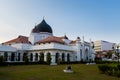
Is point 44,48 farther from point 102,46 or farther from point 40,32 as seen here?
point 102,46

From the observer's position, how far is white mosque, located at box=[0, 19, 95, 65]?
49156 millimetres

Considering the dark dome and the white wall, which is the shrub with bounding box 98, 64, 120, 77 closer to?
the dark dome

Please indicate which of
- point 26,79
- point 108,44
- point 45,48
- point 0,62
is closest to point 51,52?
point 45,48

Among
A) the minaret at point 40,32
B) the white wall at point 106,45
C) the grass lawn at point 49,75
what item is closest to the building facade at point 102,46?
the white wall at point 106,45

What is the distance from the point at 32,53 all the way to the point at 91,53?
2154 cm

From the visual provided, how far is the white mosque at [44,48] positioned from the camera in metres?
49.2

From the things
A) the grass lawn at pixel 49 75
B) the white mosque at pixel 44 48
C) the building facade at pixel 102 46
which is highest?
the building facade at pixel 102 46

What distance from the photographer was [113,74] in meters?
20.1

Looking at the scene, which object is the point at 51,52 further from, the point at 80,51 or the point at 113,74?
the point at 113,74

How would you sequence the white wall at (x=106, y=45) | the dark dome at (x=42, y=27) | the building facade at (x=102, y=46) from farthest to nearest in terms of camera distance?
the white wall at (x=106, y=45) < the building facade at (x=102, y=46) < the dark dome at (x=42, y=27)

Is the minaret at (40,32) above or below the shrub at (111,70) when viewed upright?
above

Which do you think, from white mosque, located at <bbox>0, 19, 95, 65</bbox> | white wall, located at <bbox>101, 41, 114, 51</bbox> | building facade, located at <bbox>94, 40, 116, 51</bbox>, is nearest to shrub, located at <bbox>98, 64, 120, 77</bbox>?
white mosque, located at <bbox>0, 19, 95, 65</bbox>

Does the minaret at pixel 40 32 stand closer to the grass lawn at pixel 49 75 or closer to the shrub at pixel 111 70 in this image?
the grass lawn at pixel 49 75

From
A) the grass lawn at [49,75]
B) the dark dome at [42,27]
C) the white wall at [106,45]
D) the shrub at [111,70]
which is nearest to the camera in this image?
the grass lawn at [49,75]
